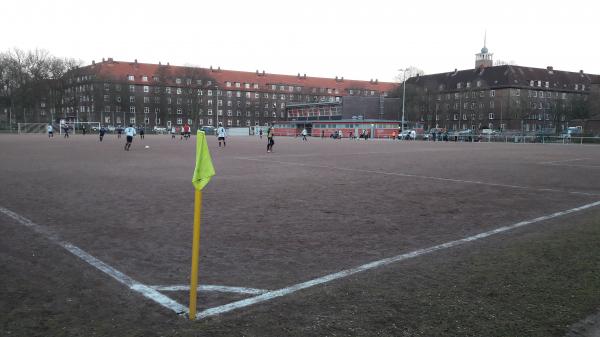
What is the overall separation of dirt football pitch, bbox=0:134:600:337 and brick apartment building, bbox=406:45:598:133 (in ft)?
281

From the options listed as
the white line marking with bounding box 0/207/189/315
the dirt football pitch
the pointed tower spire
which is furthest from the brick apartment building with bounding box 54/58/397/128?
the white line marking with bounding box 0/207/189/315

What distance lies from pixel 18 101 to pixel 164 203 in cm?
8142

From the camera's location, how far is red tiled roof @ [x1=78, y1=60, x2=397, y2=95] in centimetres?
10294

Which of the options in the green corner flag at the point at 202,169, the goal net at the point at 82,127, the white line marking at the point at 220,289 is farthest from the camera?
the goal net at the point at 82,127

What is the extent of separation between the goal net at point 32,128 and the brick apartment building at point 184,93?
29.2 ft

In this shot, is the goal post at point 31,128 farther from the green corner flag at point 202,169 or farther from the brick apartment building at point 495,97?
the green corner flag at point 202,169

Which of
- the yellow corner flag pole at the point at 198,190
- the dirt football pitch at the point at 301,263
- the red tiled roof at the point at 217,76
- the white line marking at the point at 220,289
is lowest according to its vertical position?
the white line marking at the point at 220,289

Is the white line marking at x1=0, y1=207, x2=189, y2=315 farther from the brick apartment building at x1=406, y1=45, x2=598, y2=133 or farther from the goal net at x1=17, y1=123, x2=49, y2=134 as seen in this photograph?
the brick apartment building at x1=406, y1=45, x2=598, y2=133

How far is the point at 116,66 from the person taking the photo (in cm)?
11300

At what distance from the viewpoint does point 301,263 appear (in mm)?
5156

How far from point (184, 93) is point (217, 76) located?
85.5ft

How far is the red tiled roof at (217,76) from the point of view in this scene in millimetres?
102938

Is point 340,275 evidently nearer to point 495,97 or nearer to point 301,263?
point 301,263

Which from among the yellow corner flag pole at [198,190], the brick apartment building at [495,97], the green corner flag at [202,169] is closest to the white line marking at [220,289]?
the yellow corner flag pole at [198,190]
